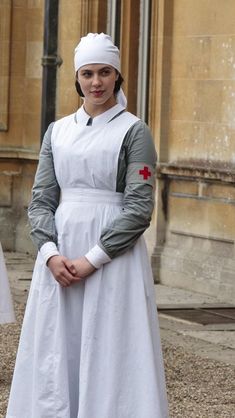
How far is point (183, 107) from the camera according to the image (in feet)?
43.7

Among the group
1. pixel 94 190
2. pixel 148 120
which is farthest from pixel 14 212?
pixel 94 190

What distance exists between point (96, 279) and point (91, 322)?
0.18m

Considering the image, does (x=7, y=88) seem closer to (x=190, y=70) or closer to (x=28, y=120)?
(x=28, y=120)

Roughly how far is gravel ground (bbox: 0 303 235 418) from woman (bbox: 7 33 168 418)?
68.9 inches

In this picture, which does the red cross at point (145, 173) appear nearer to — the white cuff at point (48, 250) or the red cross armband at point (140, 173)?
the red cross armband at point (140, 173)

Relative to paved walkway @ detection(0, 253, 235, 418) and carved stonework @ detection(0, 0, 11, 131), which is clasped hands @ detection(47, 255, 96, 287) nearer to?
paved walkway @ detection(0, 253, 235, 418)

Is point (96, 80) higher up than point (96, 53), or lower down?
lower down

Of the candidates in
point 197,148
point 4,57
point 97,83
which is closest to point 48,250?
point 97,83

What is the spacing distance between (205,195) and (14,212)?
4.14m

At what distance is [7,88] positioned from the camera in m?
16.6

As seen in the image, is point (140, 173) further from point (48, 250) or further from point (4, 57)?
Answer: point (4, 57)

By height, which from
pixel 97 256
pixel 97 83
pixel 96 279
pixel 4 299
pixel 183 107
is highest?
pixel 97 83

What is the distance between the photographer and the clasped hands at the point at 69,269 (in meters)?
5.78

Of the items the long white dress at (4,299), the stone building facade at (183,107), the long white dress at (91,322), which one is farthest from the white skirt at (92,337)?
the stone building facade at (183,107)
